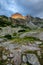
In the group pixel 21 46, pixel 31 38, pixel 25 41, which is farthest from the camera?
pixel 31 38

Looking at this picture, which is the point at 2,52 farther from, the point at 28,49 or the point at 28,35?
the point at 28,35

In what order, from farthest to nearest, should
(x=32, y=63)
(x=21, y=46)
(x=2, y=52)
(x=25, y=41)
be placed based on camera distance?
(x=25, y=41) < (x=21, y=46) < (x=2, y=52) < (x=32, y=63)

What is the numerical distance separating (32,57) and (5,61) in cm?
308

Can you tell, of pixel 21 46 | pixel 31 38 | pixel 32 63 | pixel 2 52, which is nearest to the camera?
pixel 32 63

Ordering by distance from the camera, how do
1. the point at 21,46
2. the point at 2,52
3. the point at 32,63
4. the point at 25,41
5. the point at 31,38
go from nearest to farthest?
the point at 32,63, the point at 2,52, the point at 21,46, the point at 25,41, the point at 31,38

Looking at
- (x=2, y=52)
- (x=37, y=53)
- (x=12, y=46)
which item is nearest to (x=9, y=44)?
(x=12, y=46)

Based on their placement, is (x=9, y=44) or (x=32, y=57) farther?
(x=9, y=44)

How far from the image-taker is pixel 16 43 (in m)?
26.3

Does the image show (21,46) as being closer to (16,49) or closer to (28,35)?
(16,49)

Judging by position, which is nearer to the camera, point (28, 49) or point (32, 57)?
point (32, 57)

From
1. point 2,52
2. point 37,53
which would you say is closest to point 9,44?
point 2,52

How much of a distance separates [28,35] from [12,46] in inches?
225

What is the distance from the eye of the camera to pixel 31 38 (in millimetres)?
28641

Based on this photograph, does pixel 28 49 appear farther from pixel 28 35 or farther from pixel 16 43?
pixel 28 35
